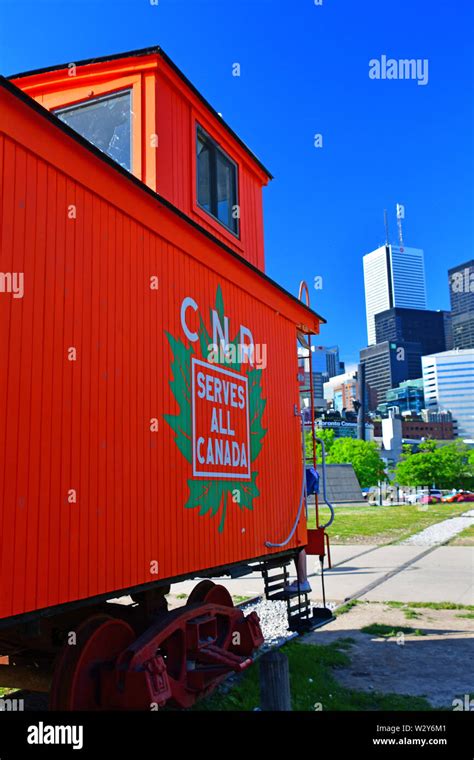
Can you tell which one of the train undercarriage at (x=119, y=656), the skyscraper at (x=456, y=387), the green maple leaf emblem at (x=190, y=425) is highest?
the skyscraper at (x=456, y=387)

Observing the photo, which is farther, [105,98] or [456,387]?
[456,387]

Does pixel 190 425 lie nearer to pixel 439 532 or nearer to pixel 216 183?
pixel 216 183

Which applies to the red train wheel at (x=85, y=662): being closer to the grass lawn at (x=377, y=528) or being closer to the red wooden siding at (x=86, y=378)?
the red wooden siding at (x=86, y=378)

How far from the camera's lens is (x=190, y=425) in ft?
16.9

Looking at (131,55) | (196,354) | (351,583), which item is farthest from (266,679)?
(351,583)

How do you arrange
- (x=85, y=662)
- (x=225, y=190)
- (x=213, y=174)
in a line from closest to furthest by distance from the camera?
(x=85, y=662) → (x=213, y=174) → (x=225, y=190)

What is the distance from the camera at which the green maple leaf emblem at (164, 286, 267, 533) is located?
16.4 ft

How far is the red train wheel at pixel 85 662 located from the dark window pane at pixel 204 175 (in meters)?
4.49

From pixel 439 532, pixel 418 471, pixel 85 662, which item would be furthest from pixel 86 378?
pixel 418 471

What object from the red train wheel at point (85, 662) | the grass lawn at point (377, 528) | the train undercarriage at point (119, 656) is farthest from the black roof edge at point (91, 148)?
the grass lawn at point (377, 528)

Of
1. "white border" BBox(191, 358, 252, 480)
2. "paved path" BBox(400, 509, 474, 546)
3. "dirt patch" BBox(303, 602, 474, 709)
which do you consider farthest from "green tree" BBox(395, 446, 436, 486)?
"white border" BBox(191, 358, 252, 480)

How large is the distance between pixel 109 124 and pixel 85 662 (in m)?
4.97

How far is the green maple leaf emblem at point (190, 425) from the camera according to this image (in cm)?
498

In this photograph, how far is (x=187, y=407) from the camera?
16.8 ft
